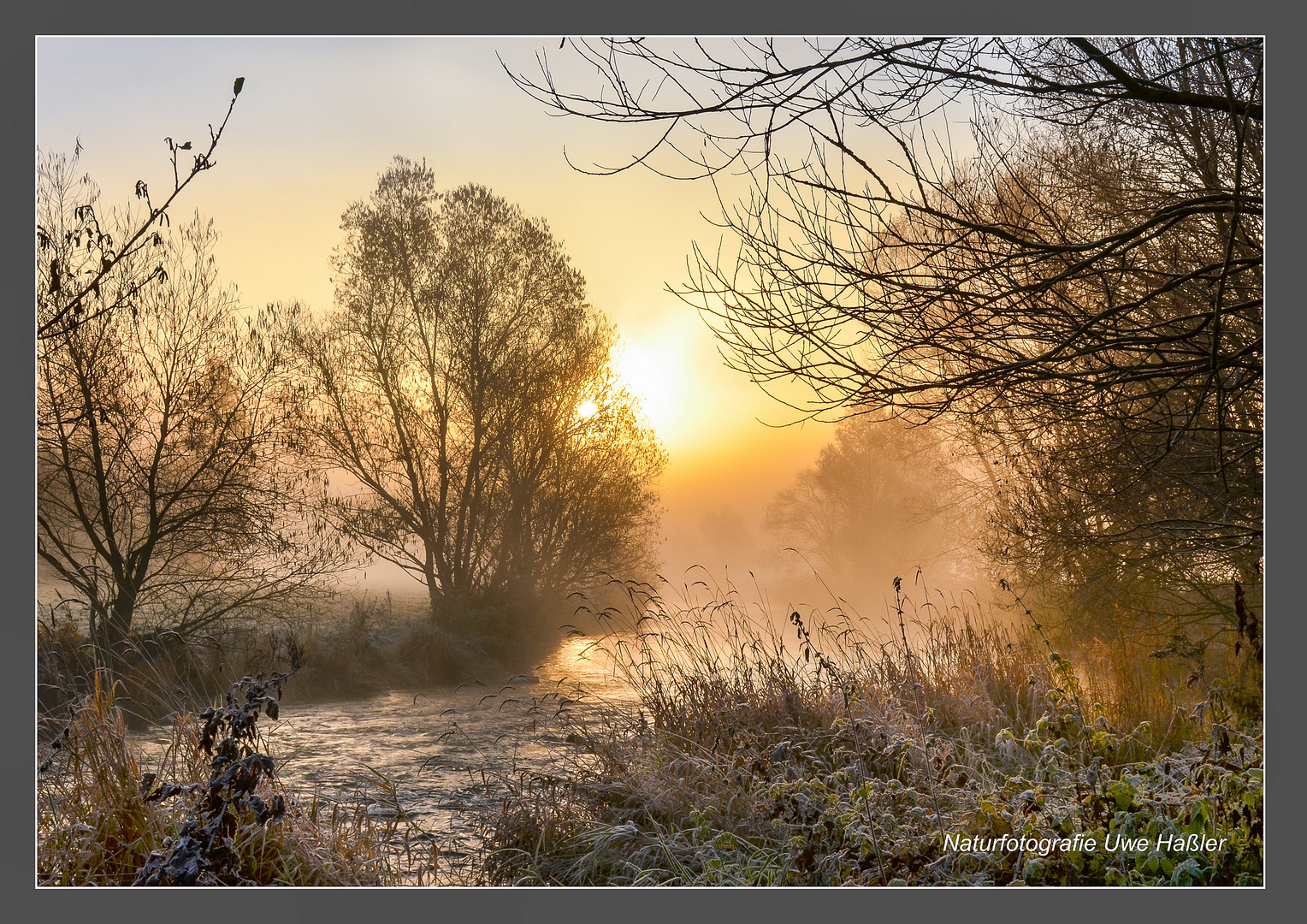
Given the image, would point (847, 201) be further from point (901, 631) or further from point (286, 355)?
point (286, 355)

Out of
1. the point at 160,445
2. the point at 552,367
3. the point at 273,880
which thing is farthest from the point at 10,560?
the point at 552,367

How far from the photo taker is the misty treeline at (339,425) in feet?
13.5

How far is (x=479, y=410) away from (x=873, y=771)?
5.68m

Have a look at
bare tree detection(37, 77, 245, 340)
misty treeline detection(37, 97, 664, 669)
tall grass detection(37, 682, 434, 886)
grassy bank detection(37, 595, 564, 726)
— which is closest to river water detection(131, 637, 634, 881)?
tall grass detection(37, 682, 434, 886)

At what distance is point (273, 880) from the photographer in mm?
2732

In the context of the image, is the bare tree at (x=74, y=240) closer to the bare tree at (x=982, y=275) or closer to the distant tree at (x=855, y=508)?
the bare tree at (x=982, y=275)

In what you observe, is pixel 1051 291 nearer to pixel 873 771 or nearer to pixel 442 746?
pixel 873 771

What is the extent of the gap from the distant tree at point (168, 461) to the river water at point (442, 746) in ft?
3.42

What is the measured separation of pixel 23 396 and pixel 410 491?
4795 millimetres

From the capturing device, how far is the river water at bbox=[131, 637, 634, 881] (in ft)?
11.2

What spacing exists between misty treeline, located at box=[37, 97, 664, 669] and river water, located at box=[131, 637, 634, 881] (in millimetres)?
976

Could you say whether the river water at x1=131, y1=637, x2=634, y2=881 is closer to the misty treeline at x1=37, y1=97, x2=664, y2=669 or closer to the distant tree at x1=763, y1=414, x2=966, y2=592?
the misty treeline at x1=37, y1=97, x2=664, y2=669

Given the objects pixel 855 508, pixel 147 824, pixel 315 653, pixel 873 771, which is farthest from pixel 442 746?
pixel 855 508

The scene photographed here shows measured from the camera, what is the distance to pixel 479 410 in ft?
26.5
